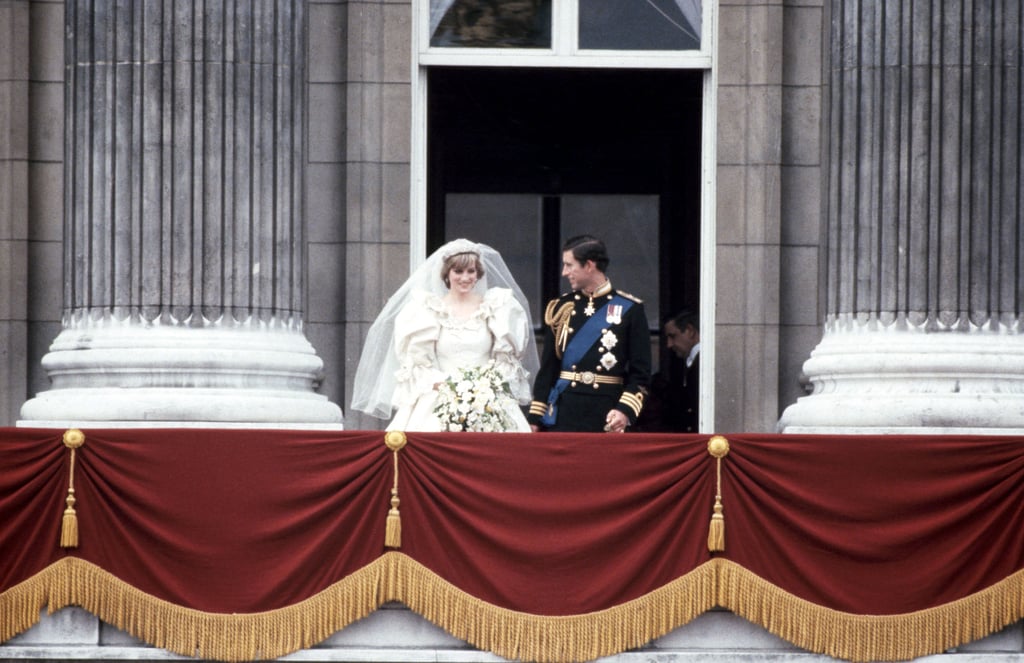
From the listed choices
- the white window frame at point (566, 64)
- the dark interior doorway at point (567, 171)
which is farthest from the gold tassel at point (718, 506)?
the dark interior doorway at point (567, 171)

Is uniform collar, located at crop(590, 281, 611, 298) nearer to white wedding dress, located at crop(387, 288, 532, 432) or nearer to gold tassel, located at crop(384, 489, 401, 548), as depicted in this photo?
white wedding dress, located at crop(387, 288, 532, 432)

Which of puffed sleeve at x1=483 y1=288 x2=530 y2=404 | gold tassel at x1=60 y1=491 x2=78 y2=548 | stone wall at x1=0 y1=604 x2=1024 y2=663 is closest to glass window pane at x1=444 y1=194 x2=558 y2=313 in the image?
puffed sleeve at x1=483 y1=288 x2=530 y2=404

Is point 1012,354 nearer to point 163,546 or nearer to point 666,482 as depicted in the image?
point 666,482

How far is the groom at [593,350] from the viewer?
11594 mm

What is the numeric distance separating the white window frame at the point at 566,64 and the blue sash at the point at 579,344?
245 centimetres

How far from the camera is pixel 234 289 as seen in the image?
10.7 meters

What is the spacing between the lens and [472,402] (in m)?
11.0

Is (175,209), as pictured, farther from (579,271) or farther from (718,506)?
(718,506)

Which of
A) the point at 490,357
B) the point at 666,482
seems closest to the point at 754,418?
the point at 490,357

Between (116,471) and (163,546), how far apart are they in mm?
477

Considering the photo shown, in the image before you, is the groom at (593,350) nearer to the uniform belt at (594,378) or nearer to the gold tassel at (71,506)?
the uniform belt at (594,378)

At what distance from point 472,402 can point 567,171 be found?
355 inches

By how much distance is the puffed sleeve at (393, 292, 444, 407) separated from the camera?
11570mm

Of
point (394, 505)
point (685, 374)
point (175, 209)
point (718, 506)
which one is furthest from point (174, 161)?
point (685, 374)
